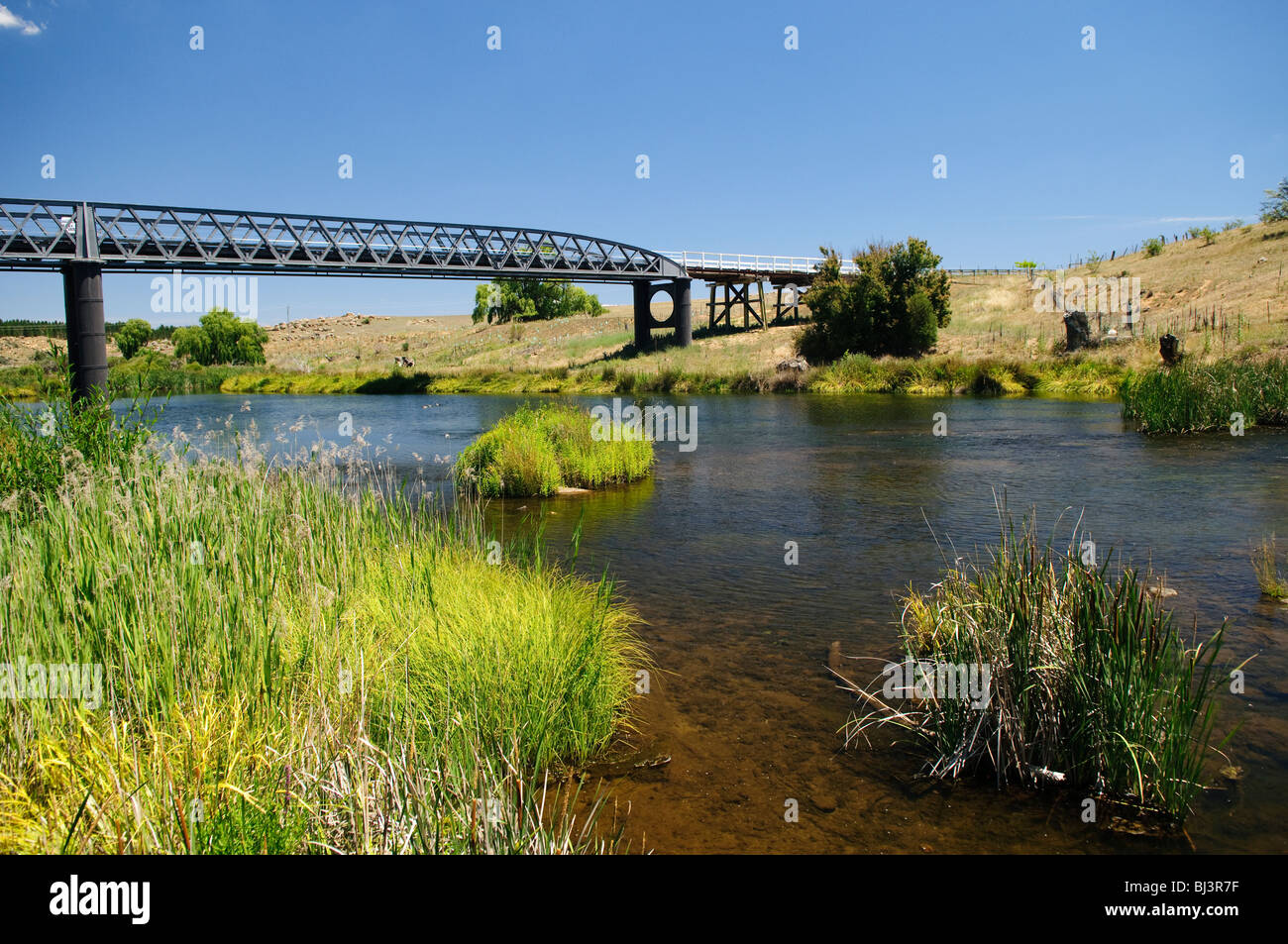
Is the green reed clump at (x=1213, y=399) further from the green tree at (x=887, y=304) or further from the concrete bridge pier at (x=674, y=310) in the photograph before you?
the concrete bridge pier at (x=674, y=310)

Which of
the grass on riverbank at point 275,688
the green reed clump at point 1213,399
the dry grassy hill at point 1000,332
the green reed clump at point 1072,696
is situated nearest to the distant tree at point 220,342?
the dry grassy hill at point 1000,332

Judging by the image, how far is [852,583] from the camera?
948 cm

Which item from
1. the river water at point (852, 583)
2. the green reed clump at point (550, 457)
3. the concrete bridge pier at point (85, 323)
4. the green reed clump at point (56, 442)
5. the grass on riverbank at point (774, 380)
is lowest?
the river water at point (852, 583)

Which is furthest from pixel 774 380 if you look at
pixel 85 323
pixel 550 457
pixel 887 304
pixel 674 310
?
pixel 85 323

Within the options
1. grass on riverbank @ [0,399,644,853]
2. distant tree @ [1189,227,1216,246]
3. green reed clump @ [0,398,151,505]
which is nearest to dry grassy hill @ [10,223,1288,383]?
distant tree @ [1189,227,1216,246]

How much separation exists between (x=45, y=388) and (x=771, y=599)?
26.8 ft

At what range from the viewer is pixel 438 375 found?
5544cm

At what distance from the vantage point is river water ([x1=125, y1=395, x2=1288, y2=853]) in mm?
4723

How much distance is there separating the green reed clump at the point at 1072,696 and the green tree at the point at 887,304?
41.0m

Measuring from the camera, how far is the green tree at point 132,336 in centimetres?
8506

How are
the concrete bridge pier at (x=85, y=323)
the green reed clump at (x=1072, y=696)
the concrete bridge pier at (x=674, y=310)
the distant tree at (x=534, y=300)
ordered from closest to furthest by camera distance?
the green reed clump at (x=1072, y=696) → the concrete bridge pier at (x=85, y=323) → the concrete bridge pier at (x=674, y=310) → the distant tree at (x=534, y=300)

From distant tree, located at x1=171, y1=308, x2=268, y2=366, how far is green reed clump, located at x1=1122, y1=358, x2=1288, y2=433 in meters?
76.7

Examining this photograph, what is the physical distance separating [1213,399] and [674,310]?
4133 cm
